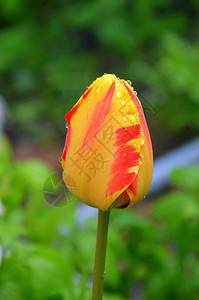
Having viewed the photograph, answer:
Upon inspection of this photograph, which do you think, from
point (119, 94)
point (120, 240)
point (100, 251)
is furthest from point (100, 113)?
point (120, 240)

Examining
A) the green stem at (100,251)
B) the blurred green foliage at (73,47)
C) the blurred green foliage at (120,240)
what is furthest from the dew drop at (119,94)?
the blurred green foliage at (73,47)

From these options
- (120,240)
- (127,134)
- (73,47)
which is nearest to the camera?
(127,134)

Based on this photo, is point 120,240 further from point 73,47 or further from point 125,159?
point 73,47

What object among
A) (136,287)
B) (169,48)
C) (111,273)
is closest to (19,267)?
(111,273)

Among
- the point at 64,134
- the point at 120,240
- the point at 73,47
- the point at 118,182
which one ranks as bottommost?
the point at 120,240

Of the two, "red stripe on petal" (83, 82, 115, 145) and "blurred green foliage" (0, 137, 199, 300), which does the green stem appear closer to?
"red stripe on petal" (83, 82, 115, 145)

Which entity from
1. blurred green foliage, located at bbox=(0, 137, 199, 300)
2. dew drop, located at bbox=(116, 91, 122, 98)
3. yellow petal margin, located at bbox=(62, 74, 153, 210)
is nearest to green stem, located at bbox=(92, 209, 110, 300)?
yellow petal margin, located at bbox=(62, 74, 153, 210)

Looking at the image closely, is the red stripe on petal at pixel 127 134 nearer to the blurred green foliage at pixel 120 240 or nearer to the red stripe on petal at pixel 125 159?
the red stripe on petal at pixel 125 159

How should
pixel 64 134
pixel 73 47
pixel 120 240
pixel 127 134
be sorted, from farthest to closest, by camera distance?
pixel 73 47 → pixel 64 134 → pixel 120 240 → pixel 127 134
